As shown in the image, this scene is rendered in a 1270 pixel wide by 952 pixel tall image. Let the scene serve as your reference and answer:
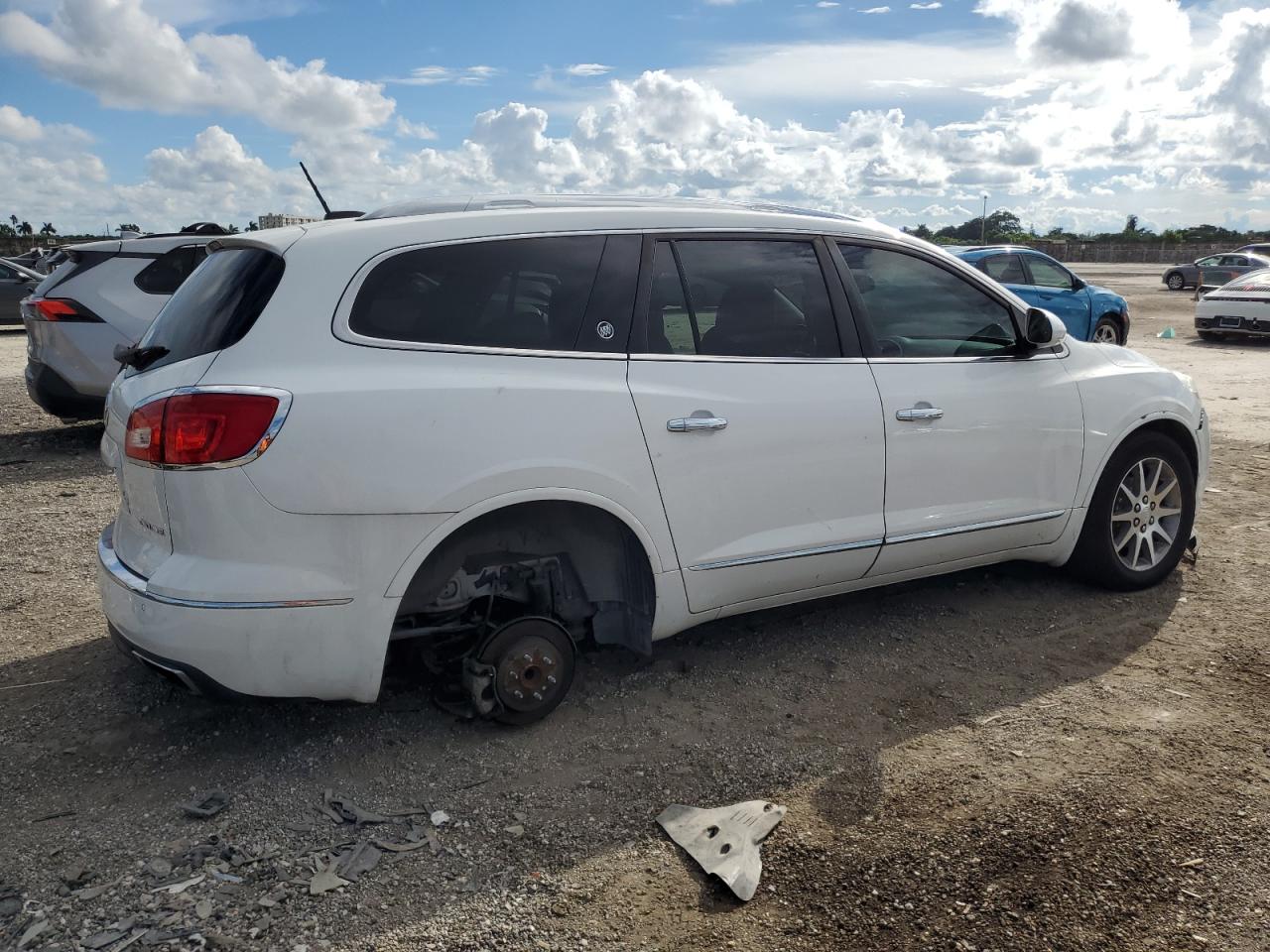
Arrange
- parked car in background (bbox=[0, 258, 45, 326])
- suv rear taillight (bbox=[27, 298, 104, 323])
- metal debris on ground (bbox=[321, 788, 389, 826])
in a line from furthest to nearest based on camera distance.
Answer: parked car in background (bbox=[0, 258, 45, 326]), suv rear taillight (bbox=[27, 298, 104, 323]), metal debris on ground (bbox=[321, 788, 389, 826])

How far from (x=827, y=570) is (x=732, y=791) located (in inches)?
45.1

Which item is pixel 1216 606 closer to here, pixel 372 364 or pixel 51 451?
pixel 372 364

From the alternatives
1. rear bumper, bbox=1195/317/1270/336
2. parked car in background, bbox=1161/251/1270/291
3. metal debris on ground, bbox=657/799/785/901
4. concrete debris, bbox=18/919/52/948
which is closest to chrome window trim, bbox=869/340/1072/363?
metal debris on ground, bbox=657/799/785/901

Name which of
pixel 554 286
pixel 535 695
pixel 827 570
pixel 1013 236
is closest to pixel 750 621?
pixel 827 570

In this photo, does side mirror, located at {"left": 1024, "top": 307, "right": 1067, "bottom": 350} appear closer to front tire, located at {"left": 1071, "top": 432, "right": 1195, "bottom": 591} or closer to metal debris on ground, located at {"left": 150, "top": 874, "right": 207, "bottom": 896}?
front tire, located at {"left": 1071, "top": 432, "right": 1195, "bottom": 591}

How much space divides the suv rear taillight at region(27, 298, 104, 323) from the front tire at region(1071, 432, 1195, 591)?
7637 mm

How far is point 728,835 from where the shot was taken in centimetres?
312

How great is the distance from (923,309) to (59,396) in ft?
23.4

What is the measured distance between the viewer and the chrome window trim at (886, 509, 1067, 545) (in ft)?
14.3

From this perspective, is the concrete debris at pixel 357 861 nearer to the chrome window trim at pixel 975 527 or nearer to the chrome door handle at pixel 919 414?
the chrome window trim at pixel 975 527

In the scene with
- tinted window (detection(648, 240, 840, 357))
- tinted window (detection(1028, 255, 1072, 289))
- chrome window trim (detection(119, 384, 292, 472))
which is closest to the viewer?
chrome window trim (detection(119, 384, 292, 472))

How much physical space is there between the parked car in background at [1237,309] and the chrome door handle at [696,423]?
18.4 meters

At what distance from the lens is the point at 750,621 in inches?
191

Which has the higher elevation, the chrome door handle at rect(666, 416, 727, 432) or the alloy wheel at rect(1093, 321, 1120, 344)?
the chrome door handle at rect(666, 416, 727, 432)
